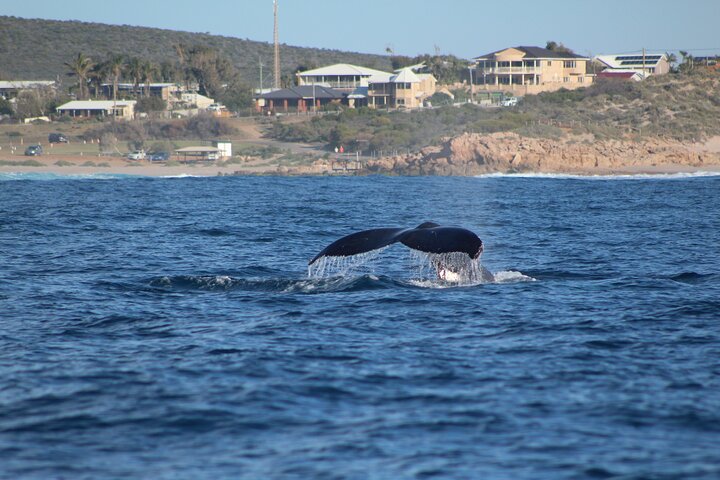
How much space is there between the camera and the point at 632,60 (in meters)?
147

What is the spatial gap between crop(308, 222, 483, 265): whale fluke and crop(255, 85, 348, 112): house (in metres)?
105

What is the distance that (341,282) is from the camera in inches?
753

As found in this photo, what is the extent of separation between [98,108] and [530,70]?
56669mm

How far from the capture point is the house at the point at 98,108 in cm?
11194

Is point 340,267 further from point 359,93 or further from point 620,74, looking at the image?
point 620,74

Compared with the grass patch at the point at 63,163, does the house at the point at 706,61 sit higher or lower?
higher

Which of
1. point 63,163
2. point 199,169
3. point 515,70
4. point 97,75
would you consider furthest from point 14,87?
point 515,70

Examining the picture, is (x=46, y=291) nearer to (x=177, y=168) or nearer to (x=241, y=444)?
(x=241, y=444)

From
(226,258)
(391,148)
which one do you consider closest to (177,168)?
(391,148)

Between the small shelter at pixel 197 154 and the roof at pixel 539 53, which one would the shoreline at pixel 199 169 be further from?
the roof at pixel 539 53

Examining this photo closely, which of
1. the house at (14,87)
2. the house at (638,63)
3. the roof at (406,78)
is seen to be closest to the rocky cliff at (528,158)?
the roof at (406,78)

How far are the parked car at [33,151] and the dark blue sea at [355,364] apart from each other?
60752 mm

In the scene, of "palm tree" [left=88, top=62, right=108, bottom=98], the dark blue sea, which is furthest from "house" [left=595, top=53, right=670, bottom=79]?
the dark blue sea

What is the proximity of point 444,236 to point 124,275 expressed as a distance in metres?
8.96
